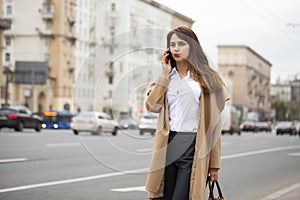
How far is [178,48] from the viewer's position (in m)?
5.48

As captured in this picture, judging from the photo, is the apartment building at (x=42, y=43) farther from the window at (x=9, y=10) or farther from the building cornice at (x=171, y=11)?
the building cornice at (x=171, y=11)

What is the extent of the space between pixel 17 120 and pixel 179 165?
37586mm

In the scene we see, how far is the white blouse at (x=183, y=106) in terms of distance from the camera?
5.41 metres

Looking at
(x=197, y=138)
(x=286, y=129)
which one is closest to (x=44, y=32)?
(x=286, y=129)

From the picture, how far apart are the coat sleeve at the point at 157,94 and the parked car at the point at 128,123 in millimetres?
1292

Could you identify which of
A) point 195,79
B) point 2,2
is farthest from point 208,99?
point 2,2

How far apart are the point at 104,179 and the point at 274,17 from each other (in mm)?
4456

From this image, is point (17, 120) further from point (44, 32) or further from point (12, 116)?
point (44, 32)

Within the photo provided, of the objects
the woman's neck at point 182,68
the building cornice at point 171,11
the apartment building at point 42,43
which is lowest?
the woman's neck at point 182,68

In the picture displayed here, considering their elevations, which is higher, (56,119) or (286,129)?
(56,119)

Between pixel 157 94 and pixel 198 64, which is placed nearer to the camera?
pixel 157 94

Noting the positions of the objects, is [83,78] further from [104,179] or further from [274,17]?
[104,179]

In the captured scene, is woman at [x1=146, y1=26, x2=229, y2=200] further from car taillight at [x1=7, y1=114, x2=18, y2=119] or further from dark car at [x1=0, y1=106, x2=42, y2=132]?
car taillight at [x1=7, y1=114, x2=18, y2=119]

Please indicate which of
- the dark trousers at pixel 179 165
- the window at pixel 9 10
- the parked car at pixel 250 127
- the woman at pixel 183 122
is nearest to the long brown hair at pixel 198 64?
the woman at pixel 183 122
